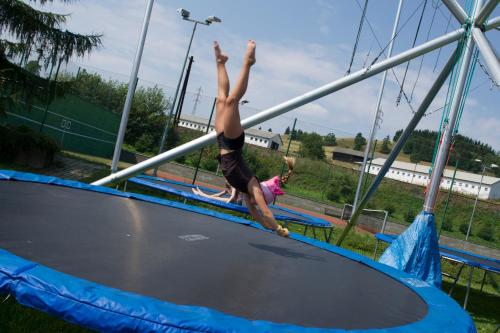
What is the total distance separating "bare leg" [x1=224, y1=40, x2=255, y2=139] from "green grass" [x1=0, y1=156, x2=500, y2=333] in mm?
1050

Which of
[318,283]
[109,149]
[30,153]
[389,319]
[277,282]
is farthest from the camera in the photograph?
[109,149]

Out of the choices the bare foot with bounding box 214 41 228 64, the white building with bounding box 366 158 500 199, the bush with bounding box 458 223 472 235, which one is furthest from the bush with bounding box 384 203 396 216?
the bare foot with bounding box 214 41 228 64

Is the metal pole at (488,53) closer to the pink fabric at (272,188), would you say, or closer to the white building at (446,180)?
the pink fabric at (272,188)

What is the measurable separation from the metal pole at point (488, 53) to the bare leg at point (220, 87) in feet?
4.88

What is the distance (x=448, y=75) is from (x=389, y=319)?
2240mm

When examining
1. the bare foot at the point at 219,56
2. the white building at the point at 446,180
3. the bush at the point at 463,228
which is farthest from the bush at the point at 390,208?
the bare foot at the point at 219,56

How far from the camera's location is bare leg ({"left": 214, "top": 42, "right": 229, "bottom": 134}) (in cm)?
225

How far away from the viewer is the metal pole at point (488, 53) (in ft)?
8.62

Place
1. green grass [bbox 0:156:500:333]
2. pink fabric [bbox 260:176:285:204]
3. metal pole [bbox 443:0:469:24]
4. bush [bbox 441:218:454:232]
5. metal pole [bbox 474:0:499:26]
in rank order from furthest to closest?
bush [bbox 441:218:454:232]
pink fabric [bbox 260:176:285:204]
metal pole [bbox 443:0:469:24]
metal pole [bbox 474:0:499:26]
green grass [bbox 0:156:500:333]

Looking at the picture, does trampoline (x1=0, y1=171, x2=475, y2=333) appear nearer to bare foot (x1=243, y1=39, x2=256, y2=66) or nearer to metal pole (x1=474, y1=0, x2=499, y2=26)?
bare foot (x1=243, y1=39, x2=256, y2=66)

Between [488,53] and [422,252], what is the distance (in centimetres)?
125

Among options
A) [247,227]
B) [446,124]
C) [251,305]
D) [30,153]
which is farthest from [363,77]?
[30,153]

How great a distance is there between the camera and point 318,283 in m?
1.93

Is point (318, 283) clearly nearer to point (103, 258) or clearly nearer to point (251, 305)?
point (251, 305)
